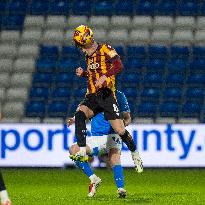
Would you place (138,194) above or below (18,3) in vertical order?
below

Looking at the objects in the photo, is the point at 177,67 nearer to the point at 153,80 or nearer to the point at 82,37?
the point at 153,80

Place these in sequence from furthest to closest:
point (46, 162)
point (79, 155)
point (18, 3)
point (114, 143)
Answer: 1. point (18, 3)
2. point (46, 162)
3. point (114, 143)
4. point (79, 155)

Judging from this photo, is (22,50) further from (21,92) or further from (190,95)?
(190,95)

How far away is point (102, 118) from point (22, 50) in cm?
1180

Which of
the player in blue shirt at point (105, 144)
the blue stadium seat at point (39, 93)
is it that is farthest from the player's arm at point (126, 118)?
the blue stadium seat at point (39, 93)

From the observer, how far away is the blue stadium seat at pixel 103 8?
2353 cm

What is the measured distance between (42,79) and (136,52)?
2.42 m

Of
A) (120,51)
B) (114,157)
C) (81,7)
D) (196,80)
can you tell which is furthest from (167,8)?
(114,157)

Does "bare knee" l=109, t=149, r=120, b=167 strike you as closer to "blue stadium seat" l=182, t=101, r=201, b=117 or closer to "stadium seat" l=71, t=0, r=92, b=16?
"blue stadium seat" l=182, t=101, r=201, b=117

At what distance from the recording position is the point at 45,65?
22.0 m

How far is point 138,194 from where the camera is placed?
11.4 meters

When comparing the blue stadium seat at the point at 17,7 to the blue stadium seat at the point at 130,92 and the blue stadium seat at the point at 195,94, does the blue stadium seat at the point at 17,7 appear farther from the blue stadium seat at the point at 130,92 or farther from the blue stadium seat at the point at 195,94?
the blue stadium seat at the point at 195,94

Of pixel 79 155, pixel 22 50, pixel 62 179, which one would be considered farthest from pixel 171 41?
pixel 79 155

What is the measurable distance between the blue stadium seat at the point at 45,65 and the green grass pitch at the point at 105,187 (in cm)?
481
